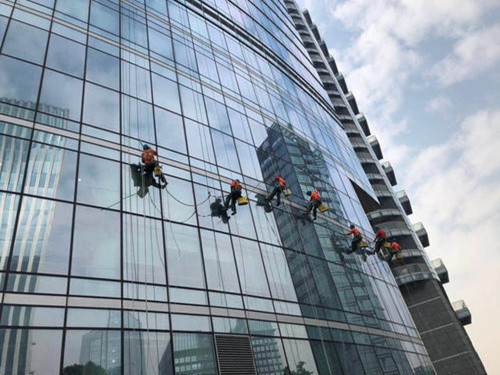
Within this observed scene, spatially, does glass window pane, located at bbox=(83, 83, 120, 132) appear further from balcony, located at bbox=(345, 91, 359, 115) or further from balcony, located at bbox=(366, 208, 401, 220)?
balcony, located at bbox=(345, 91, 359, 115)

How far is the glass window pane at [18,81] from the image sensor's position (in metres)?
12.8

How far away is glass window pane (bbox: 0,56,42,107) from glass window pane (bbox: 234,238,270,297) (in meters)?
10.2

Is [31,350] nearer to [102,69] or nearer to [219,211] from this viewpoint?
[219,211]

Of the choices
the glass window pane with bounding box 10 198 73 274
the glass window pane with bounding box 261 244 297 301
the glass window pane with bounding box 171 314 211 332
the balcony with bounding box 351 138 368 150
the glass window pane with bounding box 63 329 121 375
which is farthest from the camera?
the balcony with bounding box 351 138 368 150

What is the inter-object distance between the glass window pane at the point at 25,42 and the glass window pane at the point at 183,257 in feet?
28.7

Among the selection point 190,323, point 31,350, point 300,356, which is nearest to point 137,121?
point 190,323

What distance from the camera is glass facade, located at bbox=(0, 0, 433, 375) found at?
34.2 ft

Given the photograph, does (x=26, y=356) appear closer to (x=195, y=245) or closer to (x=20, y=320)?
(x=20, y=320)

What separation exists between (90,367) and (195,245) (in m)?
5.92

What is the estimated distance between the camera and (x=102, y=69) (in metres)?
16.4

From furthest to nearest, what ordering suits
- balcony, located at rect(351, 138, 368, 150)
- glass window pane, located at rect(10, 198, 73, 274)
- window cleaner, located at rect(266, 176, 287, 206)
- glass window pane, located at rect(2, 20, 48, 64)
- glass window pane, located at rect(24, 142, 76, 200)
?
balcony, located at rect(351, 138, 368, 150), window cleaner, located at rect(266, 176, 287, 206), glass window pane, located at rect(2, 20, 48, 64), glass window pane, located at rect(24, 142, 76, 200), glass window pane, located at rect(10, 198, 73, 274)

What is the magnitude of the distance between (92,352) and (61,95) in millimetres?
9862

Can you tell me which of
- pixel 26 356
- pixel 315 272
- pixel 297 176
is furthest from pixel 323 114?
pixel 26 356

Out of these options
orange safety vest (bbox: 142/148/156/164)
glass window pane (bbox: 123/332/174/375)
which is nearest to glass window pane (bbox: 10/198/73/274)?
glass window pane (bbox: 123/332/174/375)
